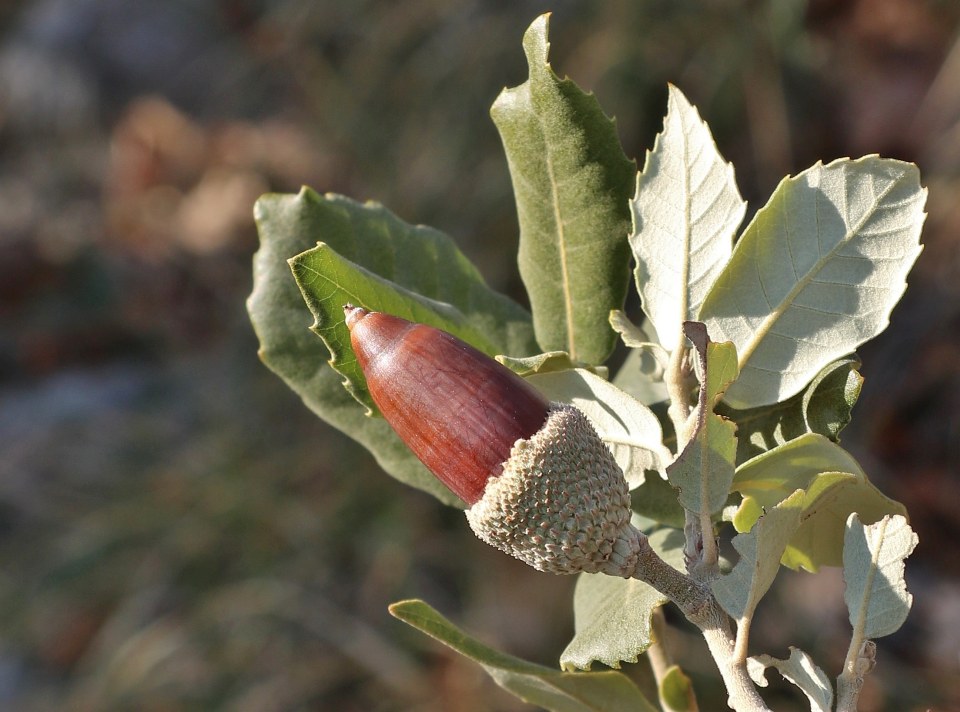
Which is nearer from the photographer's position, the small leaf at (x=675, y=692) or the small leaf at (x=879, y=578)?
the small leaf at (x=879, y=578)

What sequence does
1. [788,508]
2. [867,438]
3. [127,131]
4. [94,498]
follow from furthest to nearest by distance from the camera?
[127,131]
[94,498]
[867,438]
[788,508]

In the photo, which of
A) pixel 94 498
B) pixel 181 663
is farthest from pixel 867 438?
pixel 94 498

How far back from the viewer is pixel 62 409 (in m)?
3.75

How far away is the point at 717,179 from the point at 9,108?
466cm

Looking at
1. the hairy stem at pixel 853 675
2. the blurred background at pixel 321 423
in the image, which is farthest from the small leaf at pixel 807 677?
the blurred background at pixel 321 423

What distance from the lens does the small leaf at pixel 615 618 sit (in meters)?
0.53

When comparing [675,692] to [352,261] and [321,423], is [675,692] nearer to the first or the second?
[352,261]

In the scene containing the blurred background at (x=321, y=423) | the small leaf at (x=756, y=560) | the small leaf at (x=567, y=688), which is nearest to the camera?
the small leaf at (x=756, y=560)

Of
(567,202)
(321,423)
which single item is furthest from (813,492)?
(321,423)

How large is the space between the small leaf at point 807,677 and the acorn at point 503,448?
0.10 m

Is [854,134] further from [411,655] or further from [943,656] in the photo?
[411,655]

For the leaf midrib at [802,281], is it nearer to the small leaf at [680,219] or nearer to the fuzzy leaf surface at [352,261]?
the small leaf at [680,219]

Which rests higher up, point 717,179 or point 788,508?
point 717,179

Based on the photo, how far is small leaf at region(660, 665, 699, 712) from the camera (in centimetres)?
64
